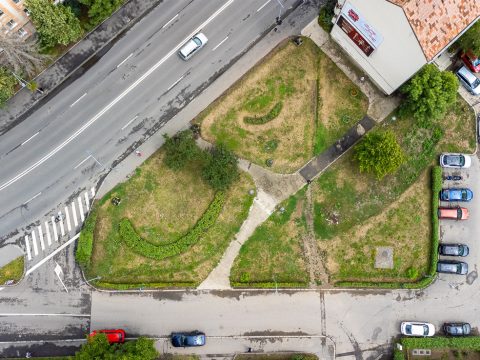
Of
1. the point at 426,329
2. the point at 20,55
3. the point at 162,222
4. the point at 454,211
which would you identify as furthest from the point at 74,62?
the point at 426,329

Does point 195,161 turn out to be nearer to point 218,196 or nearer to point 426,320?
point 218,196

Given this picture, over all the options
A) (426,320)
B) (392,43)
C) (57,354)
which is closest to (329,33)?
(392,43)

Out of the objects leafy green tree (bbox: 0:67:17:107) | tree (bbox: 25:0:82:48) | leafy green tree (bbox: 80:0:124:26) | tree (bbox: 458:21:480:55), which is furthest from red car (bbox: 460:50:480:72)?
leafy green tree (bbox: 0:67:17:107)

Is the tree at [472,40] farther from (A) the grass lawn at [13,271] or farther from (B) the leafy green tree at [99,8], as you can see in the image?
(A) the grass lawn at [13,271]

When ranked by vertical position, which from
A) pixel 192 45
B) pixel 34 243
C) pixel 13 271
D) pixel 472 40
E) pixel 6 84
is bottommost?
pixel 13 271

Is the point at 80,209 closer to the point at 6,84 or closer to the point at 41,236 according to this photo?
the point at 41,236
